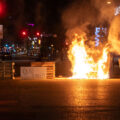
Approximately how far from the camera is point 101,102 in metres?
8.29

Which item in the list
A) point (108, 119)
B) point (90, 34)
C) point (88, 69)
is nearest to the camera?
point (108, 119)

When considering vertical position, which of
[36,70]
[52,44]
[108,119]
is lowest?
[108,119]

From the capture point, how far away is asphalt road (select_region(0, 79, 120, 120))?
670cm

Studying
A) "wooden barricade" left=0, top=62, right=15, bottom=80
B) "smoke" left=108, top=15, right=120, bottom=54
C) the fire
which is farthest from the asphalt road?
"smoke" left=108, top=15, right=120, bottom=54

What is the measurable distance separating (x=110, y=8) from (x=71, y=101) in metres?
13.5

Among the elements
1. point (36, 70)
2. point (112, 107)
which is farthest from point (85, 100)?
point (36, 70)

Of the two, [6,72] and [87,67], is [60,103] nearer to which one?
[6,72]

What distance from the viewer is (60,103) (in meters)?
8.12

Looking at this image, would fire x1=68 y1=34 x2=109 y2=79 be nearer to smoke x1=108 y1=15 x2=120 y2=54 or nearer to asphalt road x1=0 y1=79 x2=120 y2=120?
smoke x1=108 y1=15 x2=120 y2=54

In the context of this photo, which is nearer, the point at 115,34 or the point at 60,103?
the point at 60,103

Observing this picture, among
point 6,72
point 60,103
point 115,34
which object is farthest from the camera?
point 115,34

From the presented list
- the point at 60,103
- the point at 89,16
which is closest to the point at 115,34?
the point at 89,16

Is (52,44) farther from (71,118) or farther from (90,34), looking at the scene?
(71,118)

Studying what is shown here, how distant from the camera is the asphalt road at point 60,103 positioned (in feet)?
22.0
